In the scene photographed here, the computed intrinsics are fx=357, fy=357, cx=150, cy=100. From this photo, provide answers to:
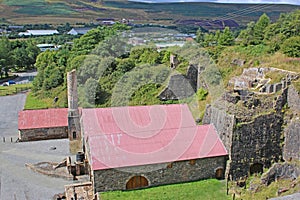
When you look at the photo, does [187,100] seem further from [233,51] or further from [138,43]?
[138,43]

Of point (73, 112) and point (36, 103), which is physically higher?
point (73, 112)

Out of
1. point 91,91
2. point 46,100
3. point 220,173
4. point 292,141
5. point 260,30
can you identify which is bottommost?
point 46,100

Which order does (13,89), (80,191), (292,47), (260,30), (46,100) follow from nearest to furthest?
(80,191) < (292,47) < (46,100) < (260,30) < (13,89)

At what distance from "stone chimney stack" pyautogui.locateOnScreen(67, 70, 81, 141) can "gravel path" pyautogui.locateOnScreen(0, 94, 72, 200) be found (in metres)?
0.94

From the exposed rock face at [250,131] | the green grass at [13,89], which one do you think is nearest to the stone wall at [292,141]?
the exposed rock face at [250,131]

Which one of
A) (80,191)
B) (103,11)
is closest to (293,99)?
(80,191)

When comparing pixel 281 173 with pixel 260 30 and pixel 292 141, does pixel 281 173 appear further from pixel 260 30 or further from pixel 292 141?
pixel 260 30

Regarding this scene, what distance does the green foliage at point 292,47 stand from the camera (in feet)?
94.0

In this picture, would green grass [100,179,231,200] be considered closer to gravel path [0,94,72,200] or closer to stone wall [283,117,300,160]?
gravel path [0,94,72,200]

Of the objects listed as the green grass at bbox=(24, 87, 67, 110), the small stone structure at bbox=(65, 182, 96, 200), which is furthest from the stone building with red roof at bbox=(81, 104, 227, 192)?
the green grass at bbox=(24, 87, 67, 110)

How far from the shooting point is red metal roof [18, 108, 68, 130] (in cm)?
2536

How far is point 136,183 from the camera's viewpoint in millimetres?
17094

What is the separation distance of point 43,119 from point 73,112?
375cm

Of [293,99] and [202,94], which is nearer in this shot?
[293,99]
